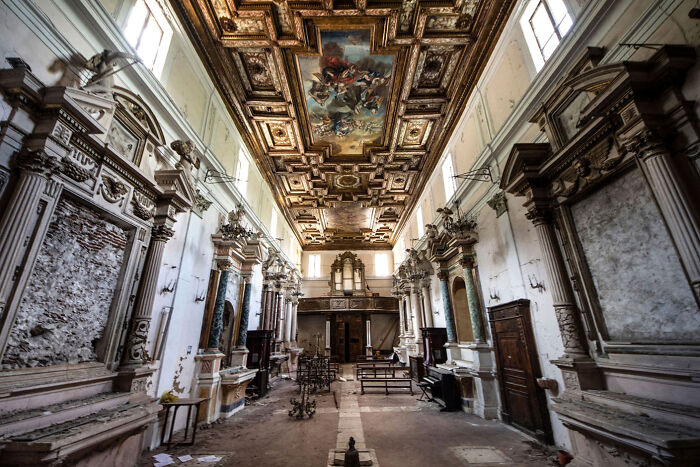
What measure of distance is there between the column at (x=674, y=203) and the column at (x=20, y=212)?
580 centimetres

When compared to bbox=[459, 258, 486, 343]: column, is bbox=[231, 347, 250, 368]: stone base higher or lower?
lower

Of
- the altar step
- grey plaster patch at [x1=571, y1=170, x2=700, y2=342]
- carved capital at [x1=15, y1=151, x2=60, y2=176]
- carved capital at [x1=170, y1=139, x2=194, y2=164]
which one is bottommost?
the altar step

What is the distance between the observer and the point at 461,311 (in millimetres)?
8414

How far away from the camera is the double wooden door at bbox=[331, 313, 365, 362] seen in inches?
706

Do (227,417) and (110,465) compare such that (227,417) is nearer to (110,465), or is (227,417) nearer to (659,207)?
(110,465)

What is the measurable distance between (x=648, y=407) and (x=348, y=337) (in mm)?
16708

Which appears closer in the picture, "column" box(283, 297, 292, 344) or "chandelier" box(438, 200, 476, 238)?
"chandelier" box(438, 200, 476, 238)

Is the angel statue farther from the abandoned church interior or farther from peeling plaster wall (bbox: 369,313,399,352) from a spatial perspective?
peeling plaster wall (bbox: 369,313,399,352)

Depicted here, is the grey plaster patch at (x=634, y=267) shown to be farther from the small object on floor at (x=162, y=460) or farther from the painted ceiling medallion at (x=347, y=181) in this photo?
the painted ceiling medallion at (x=347, y=181)

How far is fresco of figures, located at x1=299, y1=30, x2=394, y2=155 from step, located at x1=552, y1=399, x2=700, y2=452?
25.7ft

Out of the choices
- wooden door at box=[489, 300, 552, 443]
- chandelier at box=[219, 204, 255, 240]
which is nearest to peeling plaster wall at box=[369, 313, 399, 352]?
chandelier at box=[219, 204, 255, 240]

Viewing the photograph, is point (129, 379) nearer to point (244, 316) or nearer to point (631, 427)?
point (244, 316)

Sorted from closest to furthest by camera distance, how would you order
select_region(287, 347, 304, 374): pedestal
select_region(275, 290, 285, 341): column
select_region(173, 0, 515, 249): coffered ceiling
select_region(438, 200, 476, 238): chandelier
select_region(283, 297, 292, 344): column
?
select_region(173, 0, 515, 249): coffered ceiling
select_region(438, 200, 476, 238): chandelier
select_region(275, 290, 285, 341): column
select_region(283, 297, 292, 344): column
select_region(287, 347, 304, 374): pedestal

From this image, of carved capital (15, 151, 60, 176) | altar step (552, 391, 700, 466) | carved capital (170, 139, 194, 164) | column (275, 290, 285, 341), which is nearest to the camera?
altar step (552, 391, 700, 466)
